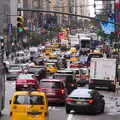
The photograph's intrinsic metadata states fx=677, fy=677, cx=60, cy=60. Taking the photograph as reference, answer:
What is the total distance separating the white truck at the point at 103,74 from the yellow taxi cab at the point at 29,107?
83.9 feet

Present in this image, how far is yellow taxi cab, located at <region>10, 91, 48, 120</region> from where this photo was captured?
77.0 ft

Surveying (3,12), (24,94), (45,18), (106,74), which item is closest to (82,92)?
(24,94)

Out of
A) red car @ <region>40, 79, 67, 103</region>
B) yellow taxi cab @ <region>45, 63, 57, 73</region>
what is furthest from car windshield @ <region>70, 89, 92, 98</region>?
yellow taxi cab @ <region>45, 63, 57, 73</region>

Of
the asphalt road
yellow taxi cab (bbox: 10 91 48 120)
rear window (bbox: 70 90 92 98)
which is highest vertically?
yellow taxi cab (bbox: 10 91 48 120)

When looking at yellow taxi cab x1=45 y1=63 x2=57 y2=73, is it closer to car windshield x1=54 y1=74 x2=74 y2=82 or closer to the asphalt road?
car windshield x1=54 y1=74 x2=74 y2=82

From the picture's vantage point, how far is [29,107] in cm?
2375

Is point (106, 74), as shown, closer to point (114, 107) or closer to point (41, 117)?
point (114, 107)

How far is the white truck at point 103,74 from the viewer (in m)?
49.6

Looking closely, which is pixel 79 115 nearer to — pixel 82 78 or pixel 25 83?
pixel 25 83

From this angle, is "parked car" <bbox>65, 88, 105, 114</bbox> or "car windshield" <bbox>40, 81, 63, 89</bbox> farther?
"car windshield" <bbox>40, 81, 63, 89</bbox>

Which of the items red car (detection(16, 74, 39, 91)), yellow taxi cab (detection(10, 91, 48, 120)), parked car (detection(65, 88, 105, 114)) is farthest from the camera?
red car (detection(16, 74, 39, 91))

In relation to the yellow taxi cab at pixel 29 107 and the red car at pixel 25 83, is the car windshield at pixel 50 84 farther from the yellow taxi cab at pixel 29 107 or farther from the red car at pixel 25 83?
the yellow taxi cab at pixel 29 107

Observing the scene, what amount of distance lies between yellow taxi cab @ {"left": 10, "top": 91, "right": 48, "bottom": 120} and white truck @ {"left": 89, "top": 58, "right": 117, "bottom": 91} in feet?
83.9

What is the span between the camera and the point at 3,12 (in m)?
152
